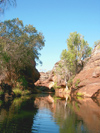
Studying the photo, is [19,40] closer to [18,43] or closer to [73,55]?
[18,43]

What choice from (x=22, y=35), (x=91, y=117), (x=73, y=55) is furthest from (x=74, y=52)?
(x=91, y=117)

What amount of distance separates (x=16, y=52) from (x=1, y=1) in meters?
14.8

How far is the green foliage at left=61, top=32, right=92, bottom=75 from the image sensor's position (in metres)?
40.0

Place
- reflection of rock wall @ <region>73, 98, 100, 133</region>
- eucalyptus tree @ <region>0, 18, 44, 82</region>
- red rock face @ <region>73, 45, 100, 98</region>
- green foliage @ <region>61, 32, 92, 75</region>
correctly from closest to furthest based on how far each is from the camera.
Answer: reflection of rock wall @ <region>73, 98, 100, 133</region> < eucalyptus tree @ <region>0, 18, 44, 82</region> < red rock face @ <region>73, 45, 100, 98</region> < green foliage @ <region>61, 32, 92, 75</region>

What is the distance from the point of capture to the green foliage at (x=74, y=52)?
40.0 meters

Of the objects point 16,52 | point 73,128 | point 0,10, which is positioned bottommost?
point 73,128

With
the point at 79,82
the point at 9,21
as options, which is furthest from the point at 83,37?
the point at 9,21

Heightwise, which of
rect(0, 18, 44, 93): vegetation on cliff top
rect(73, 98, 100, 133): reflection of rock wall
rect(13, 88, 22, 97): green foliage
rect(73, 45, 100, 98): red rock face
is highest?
rect(0, 18, 44, 93): vegetation on cliff top

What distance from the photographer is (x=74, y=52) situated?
41.7 m

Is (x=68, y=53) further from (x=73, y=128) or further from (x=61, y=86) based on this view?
(x=73, y=128)

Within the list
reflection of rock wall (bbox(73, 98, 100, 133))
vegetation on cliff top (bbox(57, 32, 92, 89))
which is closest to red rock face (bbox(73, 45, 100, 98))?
vegetation on cliff top (bbox(57, 32, 92, 89))

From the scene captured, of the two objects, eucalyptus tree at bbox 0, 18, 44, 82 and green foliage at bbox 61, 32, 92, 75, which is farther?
green foliage at bbox 61, 32, 92, 75

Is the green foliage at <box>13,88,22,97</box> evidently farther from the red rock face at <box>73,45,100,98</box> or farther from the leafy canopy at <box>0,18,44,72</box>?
the red rock face at <box>73,45,100,98</box>

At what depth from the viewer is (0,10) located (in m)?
8.03
